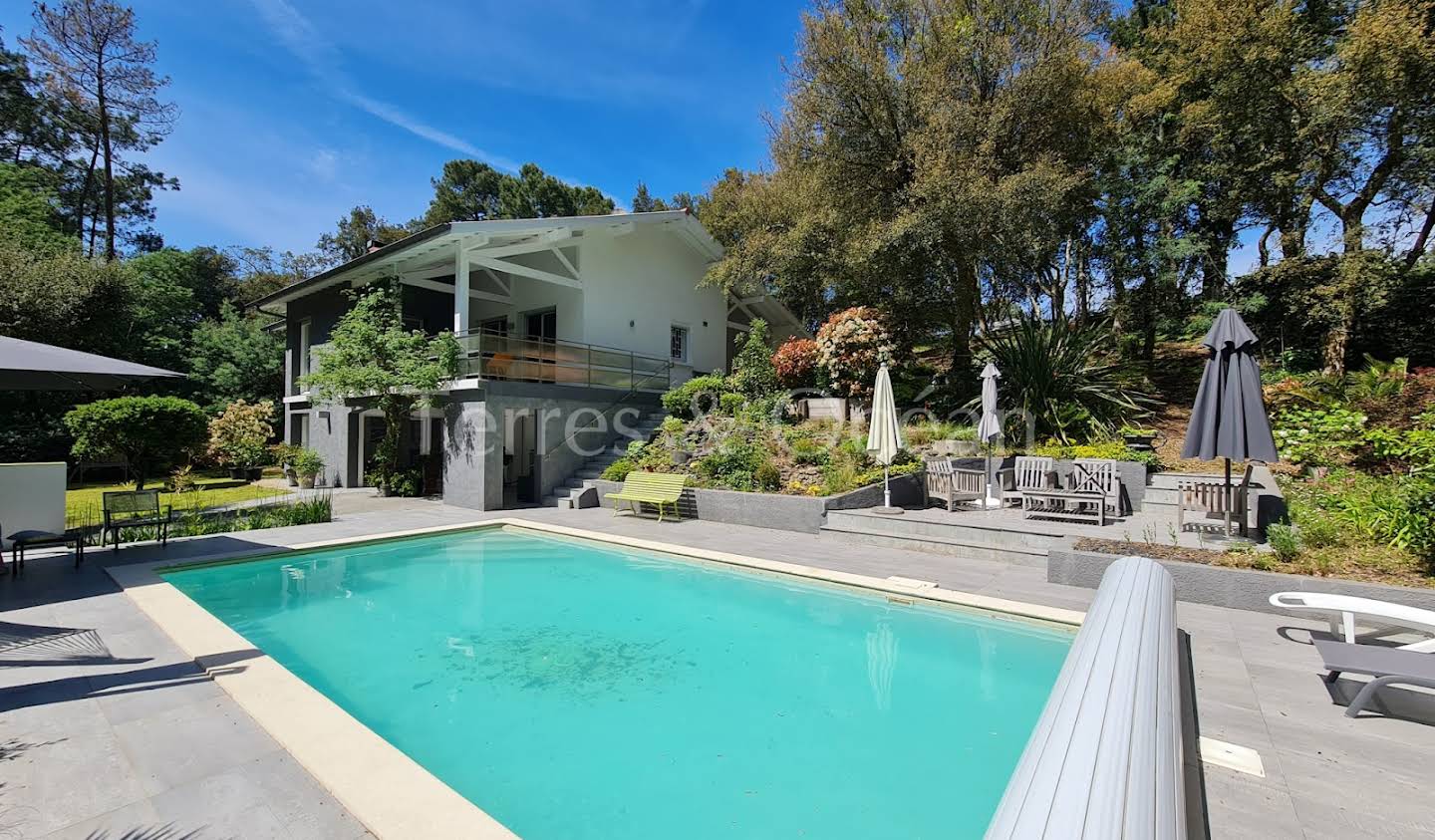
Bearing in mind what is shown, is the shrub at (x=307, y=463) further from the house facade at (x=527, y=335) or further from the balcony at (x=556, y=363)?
the balcony at (x=556, y=363)

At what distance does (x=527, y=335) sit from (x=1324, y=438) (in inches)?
721

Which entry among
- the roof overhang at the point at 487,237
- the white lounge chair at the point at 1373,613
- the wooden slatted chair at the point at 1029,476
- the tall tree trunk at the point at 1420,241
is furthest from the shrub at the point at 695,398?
the tall tree trunk at the point at 1420,241

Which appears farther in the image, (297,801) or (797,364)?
(797,364)

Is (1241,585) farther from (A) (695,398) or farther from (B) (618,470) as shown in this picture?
(A) (695,398)

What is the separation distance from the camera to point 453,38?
40.3ft

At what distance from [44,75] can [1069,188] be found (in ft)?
128

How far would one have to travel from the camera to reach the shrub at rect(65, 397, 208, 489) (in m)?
13.8

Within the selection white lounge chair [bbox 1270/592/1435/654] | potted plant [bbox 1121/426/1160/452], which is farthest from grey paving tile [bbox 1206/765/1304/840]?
potted plant [bbox 1121/426/1160/452]

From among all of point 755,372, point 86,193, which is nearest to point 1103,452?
point 755,372

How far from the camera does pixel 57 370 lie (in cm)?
571

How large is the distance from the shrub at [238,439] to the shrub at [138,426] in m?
3.96

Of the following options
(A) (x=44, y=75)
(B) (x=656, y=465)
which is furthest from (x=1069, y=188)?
(A) (x=44, y=75)

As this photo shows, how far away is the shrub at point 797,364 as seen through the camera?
16078 millimetres

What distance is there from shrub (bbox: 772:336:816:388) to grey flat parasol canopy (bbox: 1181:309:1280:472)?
9.49m
